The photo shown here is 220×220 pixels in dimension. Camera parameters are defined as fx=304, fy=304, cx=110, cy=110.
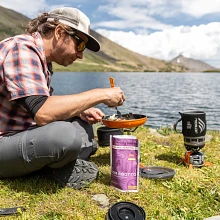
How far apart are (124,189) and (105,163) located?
55.8 inches

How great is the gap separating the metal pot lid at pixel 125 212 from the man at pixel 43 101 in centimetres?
92

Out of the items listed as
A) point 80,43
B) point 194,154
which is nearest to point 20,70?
point 80,43

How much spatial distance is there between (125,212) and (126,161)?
841 mm

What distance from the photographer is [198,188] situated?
4.60 metres

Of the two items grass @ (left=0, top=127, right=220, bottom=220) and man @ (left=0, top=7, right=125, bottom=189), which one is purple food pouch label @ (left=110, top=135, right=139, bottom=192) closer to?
grass @ (left=0, top=127, right=220, bottom=220)

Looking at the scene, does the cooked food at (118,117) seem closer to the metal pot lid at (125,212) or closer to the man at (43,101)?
the man at (43,101)

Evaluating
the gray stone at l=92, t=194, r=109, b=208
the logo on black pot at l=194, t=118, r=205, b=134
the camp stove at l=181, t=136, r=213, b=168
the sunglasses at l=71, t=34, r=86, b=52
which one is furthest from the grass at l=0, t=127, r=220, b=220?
the sunglasses at l=71, t=34, r=86, b=52

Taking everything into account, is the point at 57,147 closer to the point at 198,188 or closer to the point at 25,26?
the point at 25,26

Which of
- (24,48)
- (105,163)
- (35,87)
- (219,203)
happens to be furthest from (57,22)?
(219,203)

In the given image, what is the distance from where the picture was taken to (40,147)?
3879mm

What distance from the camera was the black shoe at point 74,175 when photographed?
4527mm

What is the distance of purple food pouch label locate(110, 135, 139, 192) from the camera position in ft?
14.3

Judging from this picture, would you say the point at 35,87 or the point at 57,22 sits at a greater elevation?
the point at 57,22

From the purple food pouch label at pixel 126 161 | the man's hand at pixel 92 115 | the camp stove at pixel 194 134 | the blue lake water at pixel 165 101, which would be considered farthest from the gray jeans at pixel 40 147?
the blue lake water at pixel 165 101
